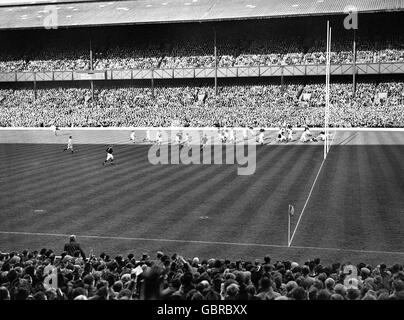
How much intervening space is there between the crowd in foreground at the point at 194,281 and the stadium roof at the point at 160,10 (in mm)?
58019

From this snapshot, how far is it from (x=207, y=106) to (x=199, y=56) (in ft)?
32.9

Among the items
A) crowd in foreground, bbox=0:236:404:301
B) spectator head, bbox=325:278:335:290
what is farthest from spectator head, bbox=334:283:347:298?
spectator head, bbox=325:278:335:290

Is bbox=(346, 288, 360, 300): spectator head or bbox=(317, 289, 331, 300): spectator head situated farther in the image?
bbox=(346, 288, 360, 300): spectator head

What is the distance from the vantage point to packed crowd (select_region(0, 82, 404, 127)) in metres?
61.7

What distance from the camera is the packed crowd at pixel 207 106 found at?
2430 inches

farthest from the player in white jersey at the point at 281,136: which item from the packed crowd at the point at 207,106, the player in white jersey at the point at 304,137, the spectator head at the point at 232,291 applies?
the spectator head at the point at 232,291

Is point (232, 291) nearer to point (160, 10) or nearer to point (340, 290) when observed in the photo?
point (340, 290)

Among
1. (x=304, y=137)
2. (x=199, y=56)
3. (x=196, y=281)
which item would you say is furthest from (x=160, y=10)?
(x=196, y=281)

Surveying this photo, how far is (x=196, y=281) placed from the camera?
9.41 m

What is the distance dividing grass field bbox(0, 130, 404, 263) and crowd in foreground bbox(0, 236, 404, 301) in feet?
14.7

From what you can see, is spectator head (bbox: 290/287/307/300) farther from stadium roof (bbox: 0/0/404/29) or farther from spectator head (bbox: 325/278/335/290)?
stadium roof (bbox: 0/0/404/29)

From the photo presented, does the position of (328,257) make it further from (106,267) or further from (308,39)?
(308,39)

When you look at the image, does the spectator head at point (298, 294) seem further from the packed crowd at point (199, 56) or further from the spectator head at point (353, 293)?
the packed crowd at point (199, 56)
